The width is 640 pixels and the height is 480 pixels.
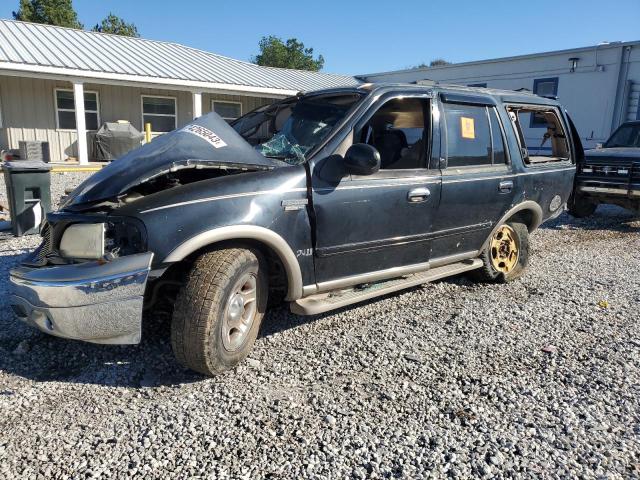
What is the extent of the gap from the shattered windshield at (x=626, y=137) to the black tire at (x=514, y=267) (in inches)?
241

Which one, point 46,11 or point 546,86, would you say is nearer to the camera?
point 546,86

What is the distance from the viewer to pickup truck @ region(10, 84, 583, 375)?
291 centimetres

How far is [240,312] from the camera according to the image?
10.8 feet

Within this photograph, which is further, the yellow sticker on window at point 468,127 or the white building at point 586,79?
the white building at point 586,79

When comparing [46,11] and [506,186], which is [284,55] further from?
[506,186]

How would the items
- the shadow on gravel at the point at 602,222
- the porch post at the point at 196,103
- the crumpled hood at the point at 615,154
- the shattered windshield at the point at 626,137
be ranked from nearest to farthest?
1. the crumpled hood at the point at 615,154
2. the shadow on gravel at the point at 602,222
3. the shattered windshield at the point at 626,137
4. the porch post at the point at 196,103

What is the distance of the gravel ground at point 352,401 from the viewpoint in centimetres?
246

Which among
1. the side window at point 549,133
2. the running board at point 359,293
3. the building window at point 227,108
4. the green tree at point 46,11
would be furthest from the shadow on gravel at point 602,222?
the green tree at point 46,11

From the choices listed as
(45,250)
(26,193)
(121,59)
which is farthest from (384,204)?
(121,59)

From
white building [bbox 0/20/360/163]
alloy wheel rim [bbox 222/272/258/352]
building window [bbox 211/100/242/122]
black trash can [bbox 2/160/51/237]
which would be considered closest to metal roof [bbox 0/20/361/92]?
white building [bbox 0/20/360/163]

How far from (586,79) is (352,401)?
707 inches

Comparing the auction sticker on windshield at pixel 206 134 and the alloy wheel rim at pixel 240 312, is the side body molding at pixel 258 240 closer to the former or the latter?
the alloy wheel rim at pixel 240 312

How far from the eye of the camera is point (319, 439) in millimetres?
2633

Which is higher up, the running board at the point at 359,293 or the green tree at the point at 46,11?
the green tree at the point at 46,11
